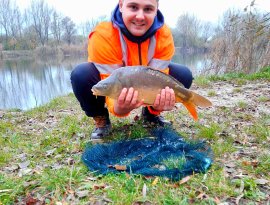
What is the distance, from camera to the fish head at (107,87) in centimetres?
194

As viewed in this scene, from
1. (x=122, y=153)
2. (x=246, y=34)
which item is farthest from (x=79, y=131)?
(x=246, y=34)

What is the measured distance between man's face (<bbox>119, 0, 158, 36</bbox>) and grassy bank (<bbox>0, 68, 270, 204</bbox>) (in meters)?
0.95

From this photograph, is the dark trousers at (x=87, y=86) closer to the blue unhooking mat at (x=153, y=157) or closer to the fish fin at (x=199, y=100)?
the blue unhooking mat at (x=153, y=157)

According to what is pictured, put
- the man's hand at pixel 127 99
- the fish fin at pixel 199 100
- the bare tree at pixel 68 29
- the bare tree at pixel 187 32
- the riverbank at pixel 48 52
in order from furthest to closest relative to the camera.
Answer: the bare tree at pixel 68 29 → the riverbank at pixel 48 52 → the bare tree at pixel 187 32 → the fish fin at pixel 199 100 → the man's hand at pixel 127 99

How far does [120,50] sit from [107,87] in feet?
1.78

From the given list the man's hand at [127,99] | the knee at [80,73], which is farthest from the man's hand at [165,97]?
the knee at [80,73]

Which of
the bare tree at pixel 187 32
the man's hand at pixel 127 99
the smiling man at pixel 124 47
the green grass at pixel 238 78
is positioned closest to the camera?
the man's hand at pixel 127 99

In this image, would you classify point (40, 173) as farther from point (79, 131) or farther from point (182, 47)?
point (182, 47)

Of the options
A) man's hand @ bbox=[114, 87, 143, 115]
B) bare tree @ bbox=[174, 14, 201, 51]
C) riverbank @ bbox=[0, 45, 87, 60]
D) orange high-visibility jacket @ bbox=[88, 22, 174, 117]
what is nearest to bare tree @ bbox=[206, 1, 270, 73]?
orange high-visibility jacket @ bbox=[88, 22, 174, 117]

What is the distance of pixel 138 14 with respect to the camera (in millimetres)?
2156

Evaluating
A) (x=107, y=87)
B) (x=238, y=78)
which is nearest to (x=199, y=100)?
(x=107, y=87)

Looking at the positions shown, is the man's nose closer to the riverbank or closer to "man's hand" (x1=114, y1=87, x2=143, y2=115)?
"man's hand" (x1=114, y1=87, x2=143, y2=115)

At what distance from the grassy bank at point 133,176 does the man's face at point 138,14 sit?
3.12 ft

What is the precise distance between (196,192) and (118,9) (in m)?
1.65
